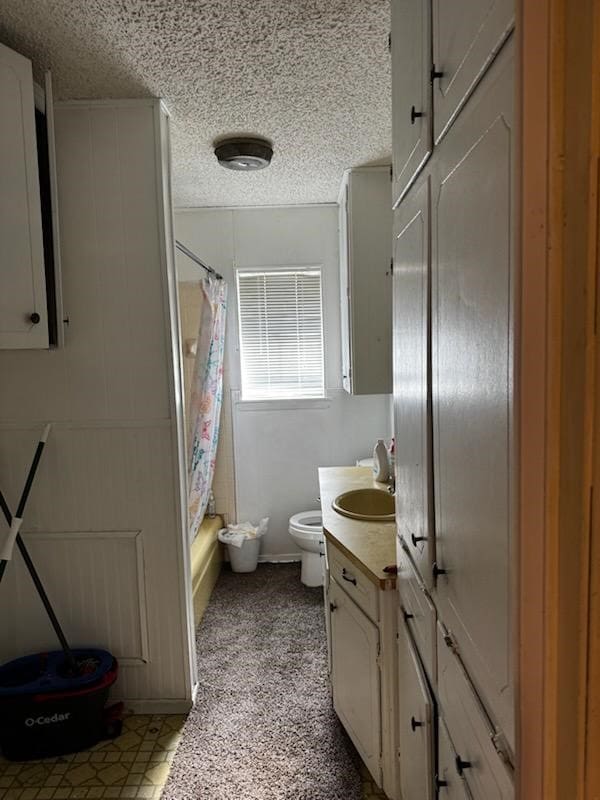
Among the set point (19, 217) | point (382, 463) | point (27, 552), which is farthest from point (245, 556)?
point (19, 217)

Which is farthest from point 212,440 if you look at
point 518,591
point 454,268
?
point 518,591

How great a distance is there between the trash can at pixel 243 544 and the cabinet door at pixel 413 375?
2.23 m

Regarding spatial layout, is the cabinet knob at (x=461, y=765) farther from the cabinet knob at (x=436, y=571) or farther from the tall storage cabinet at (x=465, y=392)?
the cabinet knob at (x=436, y=571)

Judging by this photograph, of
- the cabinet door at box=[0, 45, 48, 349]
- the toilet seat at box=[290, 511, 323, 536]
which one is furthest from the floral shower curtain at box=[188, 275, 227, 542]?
the cabinet door at box=[0, 45, 48, 349]

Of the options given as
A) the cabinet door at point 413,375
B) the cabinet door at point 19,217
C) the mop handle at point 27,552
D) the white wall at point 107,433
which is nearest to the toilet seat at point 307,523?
the white wall at point 107,433

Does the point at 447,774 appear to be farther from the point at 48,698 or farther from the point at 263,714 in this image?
the point at 48,698

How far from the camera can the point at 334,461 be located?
3738mm

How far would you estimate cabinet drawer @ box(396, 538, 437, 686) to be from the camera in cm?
115

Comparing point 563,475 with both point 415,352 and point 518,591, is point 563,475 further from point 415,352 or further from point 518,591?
point 415,352

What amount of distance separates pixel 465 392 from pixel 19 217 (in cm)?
154

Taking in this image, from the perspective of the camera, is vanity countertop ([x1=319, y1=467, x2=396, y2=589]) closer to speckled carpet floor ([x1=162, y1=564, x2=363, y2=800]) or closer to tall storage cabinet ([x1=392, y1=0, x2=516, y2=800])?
tall storage cabinet ([x1=392, y1=0, x2=516, y2=800])

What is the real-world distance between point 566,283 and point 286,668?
97.9 inches

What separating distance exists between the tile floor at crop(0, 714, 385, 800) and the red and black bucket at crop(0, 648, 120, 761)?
0.04 metres

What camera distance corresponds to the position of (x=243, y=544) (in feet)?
11.7
